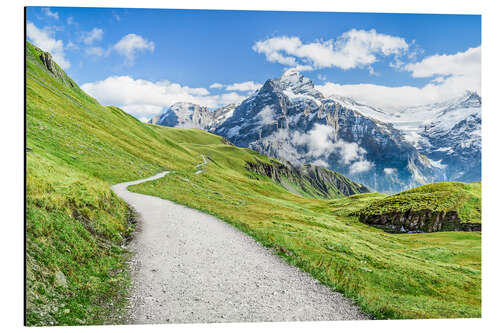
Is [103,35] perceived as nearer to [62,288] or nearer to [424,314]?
[62,288]

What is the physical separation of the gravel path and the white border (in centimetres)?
40

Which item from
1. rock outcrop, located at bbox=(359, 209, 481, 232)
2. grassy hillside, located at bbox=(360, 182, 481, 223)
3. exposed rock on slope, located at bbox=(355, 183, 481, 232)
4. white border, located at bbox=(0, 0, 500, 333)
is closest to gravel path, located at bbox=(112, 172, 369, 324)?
white border, located at bbox=(0, 0, 500, 333)

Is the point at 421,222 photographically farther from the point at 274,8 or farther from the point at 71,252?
the point at 71,252

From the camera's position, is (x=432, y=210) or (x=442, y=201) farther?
(x=432, y=210)

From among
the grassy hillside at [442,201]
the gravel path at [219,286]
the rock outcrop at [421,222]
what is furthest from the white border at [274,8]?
the rock outcrop at [421,222]

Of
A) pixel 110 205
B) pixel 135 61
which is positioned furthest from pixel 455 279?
pixel 135 61

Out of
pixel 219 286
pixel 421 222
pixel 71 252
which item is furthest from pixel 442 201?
pixel 71 252

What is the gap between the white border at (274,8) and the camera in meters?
10.3

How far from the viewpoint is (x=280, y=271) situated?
13.6 m

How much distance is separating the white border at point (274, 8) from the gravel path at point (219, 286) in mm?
404

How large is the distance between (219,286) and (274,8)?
1451 cm

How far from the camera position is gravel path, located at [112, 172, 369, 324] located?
33.7 ft

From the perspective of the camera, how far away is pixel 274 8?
1556 centimetres

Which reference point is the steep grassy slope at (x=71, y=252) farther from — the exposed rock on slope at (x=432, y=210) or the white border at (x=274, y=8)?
the exposed rock on slope at (x=432, y=210)
